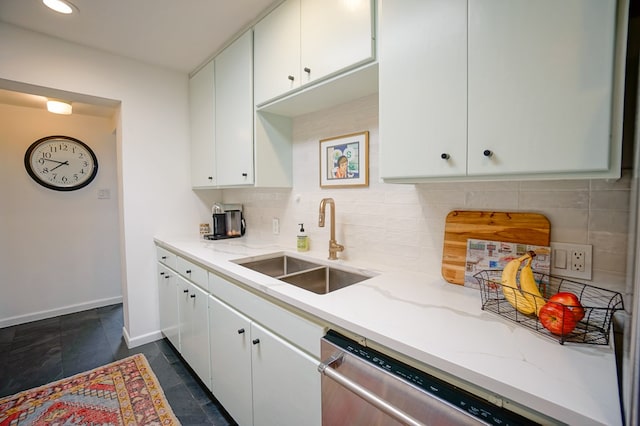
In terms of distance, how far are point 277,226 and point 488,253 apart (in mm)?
1498

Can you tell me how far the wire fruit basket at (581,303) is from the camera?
0.77 metres

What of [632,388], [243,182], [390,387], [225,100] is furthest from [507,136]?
[225,100]

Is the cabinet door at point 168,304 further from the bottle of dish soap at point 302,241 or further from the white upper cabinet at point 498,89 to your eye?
the white upper cabinet at point 498,89

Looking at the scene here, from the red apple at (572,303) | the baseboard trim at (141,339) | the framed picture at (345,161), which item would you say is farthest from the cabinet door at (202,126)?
the red apple at (572,303)

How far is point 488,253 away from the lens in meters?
1.17

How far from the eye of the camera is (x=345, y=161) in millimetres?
1735

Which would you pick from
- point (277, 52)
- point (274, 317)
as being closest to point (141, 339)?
point (274, 317)

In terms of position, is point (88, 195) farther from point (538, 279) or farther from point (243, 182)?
point (538, 279)

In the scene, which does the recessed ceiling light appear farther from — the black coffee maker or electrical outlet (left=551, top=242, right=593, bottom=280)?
electrical outlet (left=551, top=242, right=593, bottom=280)

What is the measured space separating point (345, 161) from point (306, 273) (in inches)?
27.2

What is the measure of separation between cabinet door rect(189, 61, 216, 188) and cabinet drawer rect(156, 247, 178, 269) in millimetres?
640

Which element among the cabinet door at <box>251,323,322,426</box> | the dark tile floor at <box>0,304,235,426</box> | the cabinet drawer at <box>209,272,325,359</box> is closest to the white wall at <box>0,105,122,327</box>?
the dark tile floor at <box>0,304,235,426</box>

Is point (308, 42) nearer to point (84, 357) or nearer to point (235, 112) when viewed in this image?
point (235, 112)

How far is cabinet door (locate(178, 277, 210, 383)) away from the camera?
179 centimetres
